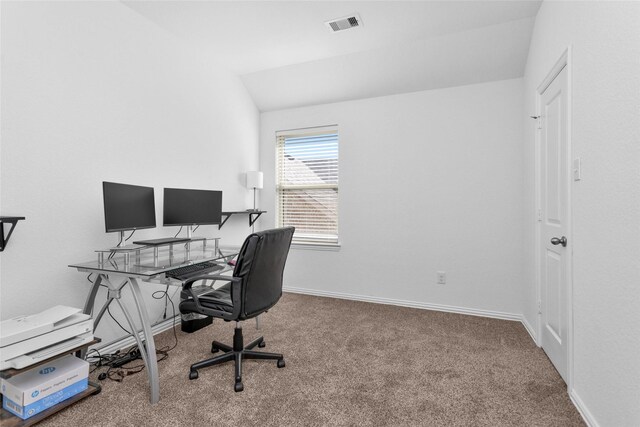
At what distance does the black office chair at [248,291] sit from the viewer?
1.99m

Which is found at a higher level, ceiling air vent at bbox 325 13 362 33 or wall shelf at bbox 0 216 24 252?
ceiling air vent at bbox 325 13 362 33

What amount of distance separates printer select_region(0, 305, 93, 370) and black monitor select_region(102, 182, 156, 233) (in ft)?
1.88

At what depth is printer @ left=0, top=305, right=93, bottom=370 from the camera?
1.58 m

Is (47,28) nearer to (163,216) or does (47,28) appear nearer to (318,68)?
(163,216)

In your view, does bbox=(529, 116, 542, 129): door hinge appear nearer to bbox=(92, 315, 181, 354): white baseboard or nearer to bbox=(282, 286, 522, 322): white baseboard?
bbox=(282, 286, 522, 322): white baseboard

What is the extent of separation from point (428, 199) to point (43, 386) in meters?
3.52

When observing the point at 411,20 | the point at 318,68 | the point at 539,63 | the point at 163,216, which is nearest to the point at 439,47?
the point at 411,20

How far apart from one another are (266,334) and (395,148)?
2492 mm

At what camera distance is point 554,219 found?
234 centimetres

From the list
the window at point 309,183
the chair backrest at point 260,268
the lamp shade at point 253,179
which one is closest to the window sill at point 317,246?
the window at point 309,183

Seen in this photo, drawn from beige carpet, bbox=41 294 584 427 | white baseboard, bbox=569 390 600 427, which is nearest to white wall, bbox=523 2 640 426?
white baseboard, bbox=569 390 600 427

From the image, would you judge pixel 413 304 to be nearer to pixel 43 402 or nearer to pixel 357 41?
pixel 357 41

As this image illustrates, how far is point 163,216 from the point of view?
2771 mm

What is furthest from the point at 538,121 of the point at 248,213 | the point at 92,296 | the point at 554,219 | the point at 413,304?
the point at 92,296
